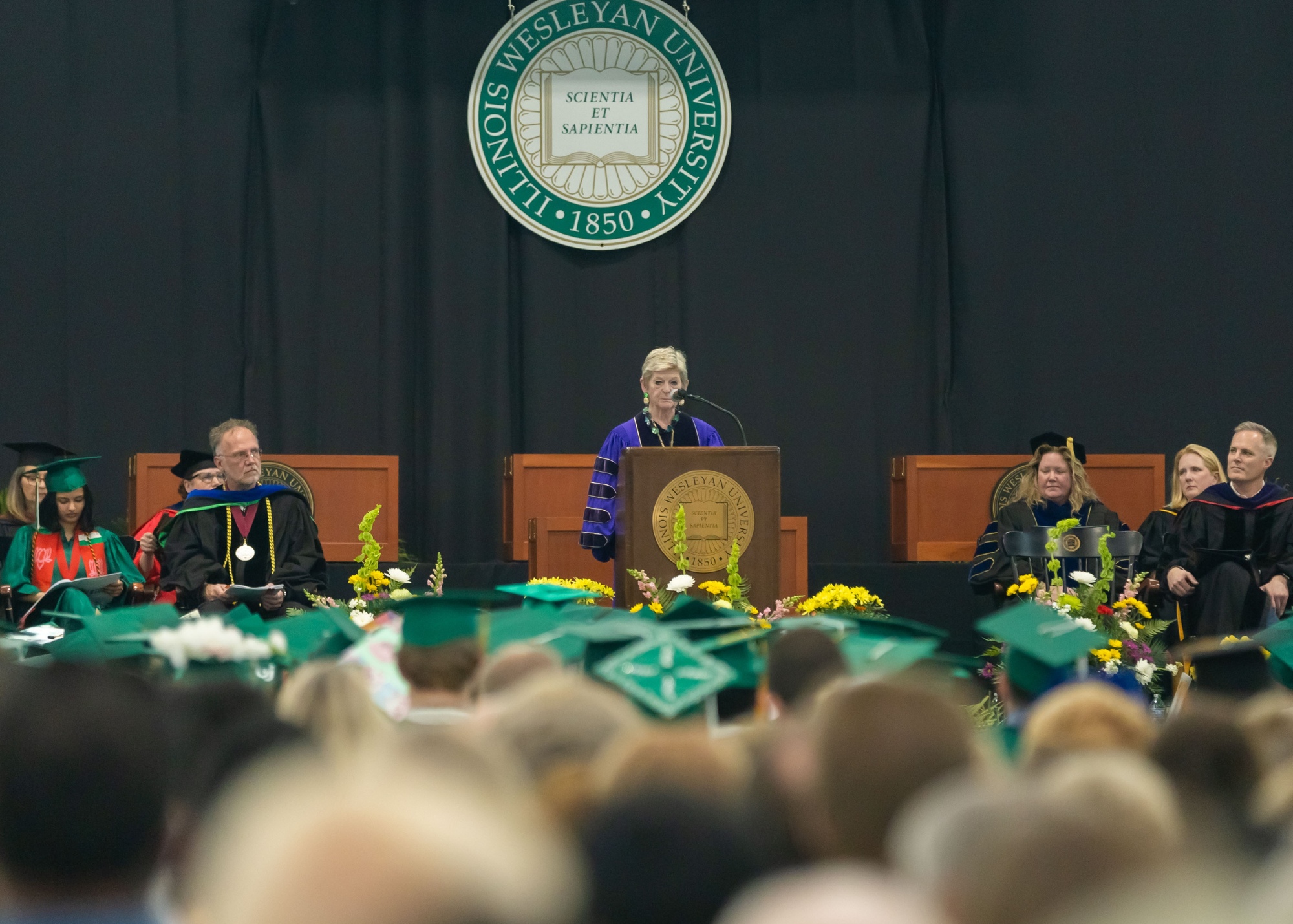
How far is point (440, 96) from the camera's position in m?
8.44

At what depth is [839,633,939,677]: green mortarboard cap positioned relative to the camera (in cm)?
225

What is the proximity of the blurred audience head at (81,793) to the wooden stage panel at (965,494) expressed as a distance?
21.6 feet

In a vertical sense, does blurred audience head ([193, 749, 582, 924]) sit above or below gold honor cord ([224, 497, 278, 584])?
above

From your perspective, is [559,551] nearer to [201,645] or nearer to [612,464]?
[612,464]

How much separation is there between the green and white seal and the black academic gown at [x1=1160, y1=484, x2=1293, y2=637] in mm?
3632

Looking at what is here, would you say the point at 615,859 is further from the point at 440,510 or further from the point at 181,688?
the point at 440,510

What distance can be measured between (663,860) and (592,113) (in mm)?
7904

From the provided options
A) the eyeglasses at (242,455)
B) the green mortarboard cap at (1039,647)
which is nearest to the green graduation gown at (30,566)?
the eyeglasses at (242,455)

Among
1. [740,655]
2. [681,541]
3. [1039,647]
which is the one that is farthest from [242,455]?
[1039,647]

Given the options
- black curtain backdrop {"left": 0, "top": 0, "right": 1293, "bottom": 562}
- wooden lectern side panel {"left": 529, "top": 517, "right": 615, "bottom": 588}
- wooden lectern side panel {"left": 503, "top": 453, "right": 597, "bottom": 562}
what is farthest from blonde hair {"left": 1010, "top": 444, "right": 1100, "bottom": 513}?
wooden lectern side panel {"left": 503, "top": 453, "right": 597, "bottom": 562}

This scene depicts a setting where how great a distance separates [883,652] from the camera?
7.99 ft

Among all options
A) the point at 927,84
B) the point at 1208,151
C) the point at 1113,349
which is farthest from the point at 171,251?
the point at 1208,151

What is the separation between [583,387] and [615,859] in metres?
7.66

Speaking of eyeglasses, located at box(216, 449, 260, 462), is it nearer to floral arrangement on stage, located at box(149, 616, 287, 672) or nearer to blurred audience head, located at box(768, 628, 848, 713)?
floral arrangement on stage, located at box(149, 616, 287, 672)
